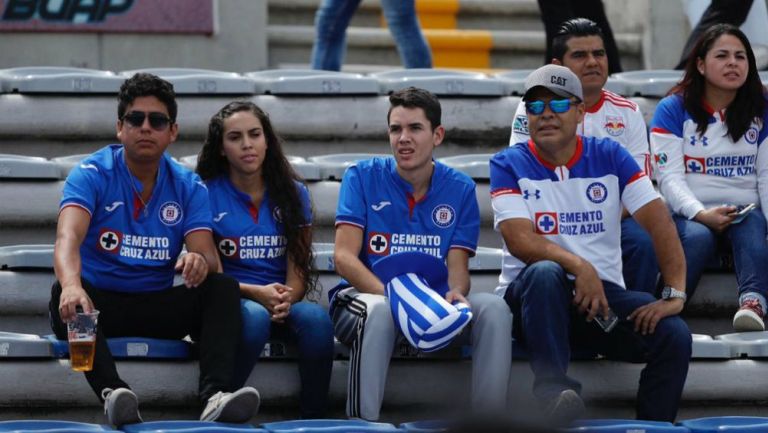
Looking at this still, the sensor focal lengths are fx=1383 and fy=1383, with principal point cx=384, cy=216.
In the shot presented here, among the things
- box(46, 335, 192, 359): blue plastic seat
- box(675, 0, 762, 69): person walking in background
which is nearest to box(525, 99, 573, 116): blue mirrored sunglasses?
box(46, 335, 192, 359): blue plastic seat

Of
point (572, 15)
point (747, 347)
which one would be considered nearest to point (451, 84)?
point (572, 15)

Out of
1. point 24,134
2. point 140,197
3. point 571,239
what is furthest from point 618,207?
point 24,134

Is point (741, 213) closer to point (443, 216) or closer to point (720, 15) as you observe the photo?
point (443, 216)

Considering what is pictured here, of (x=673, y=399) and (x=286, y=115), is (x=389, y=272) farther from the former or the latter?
(x=286, y=115)

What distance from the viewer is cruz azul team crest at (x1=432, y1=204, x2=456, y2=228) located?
4551 millimetres

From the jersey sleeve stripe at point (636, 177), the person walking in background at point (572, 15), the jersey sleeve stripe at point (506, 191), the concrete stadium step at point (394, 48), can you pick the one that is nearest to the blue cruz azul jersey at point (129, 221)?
the jersey sleeve stripe at point (506, 191)

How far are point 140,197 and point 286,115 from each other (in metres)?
1.68

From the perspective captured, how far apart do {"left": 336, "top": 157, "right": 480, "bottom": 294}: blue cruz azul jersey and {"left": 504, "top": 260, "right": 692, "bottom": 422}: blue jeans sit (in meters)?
0.28

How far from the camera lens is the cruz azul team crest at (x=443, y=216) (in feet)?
14.9

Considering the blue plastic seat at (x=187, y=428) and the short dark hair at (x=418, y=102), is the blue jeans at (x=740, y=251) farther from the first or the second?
the blue plastic seat at (x=187, y=428)

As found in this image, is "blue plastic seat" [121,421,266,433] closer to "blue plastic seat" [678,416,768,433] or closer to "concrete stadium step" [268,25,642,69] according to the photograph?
"blue plastic seat" [678,416,768,433]

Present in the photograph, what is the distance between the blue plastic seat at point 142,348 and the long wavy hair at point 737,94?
224 centimetres

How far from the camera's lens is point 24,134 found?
19.1 feet

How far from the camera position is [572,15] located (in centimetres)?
658
